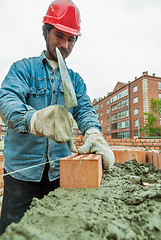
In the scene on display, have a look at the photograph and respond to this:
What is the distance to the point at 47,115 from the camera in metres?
1.19

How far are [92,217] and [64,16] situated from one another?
Result: 6.32 feet

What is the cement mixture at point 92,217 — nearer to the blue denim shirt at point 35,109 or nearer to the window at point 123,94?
the blue denim shirt at point 35,109

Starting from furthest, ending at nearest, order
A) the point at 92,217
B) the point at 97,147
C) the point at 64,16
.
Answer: the point at 64,16
the point at 97,147
the point at 92,217

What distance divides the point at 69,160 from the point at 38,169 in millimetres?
699

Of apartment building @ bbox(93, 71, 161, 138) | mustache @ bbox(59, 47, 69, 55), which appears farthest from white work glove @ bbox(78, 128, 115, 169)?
apartment building @ bbox(93, 71, 161, 138)

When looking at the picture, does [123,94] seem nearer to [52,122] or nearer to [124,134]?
[124,134]

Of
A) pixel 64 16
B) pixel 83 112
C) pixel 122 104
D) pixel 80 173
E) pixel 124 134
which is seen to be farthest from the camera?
pixel 122 104

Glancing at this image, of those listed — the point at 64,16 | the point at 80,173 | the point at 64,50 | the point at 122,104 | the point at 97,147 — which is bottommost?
the point at 80,173

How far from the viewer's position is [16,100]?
138 cm

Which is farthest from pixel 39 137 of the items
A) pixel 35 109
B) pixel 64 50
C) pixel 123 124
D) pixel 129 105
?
pixel 123 124

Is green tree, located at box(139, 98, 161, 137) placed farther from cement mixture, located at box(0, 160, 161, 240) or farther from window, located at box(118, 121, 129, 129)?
cement mixture, located at box(0, 160, 161, 240)

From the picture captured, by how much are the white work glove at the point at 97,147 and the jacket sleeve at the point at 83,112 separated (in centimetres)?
11

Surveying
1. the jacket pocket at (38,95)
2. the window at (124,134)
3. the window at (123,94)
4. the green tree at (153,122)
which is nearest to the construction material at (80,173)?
the jacket pocket at (38,95)

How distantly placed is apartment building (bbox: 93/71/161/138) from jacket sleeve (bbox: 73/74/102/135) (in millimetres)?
25900
